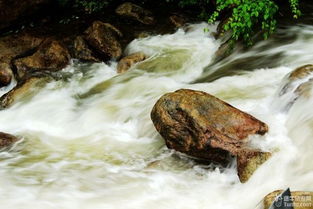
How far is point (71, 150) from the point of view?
5.70 m

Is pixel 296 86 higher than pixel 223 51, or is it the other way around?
pixel 296 86

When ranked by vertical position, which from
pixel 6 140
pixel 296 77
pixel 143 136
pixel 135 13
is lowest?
pixel 143 136

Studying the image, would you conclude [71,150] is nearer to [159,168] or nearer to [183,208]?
[159,168]

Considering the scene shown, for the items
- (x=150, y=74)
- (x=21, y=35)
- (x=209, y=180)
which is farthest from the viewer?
(x=21, y=35)

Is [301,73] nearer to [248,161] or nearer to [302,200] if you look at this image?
[248,161]

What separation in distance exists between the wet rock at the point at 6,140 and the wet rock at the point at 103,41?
3.41m

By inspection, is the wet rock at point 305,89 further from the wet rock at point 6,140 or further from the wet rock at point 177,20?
the wet rock at point 177,20

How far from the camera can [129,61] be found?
8.57 m

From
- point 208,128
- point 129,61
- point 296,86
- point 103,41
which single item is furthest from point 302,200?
point 103,41

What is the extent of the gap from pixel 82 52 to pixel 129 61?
4.20 ft

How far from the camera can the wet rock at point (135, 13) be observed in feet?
34.6

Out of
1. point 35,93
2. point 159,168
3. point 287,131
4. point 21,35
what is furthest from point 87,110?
point 21,35

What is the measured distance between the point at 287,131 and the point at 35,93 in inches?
192

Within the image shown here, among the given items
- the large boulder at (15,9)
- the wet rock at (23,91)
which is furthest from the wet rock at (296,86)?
the large boulder at (15,9)
